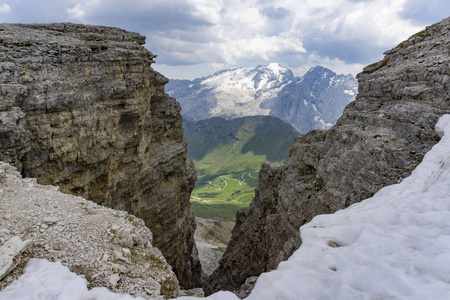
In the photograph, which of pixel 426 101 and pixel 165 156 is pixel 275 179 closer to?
pixel 165 156

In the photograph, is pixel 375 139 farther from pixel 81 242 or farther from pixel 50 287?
pixel 50 287

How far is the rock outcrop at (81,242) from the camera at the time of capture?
45.2 feet

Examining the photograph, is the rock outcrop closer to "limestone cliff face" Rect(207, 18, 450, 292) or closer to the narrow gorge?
the narrow gorge

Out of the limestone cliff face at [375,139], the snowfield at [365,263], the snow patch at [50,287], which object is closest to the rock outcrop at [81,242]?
the snow patch at [50,287]

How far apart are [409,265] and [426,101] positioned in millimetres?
21633

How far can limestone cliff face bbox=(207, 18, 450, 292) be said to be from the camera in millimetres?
23812

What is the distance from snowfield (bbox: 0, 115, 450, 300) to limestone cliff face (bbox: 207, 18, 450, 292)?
509 cm

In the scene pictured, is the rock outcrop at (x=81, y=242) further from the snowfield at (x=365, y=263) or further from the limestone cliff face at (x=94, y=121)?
the limestone cliff face at (x=94, y=121)

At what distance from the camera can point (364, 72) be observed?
123ft

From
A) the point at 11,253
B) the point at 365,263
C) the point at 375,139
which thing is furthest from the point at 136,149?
the point at 365,263

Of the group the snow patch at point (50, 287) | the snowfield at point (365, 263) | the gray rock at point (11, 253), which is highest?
the snowfield at point (365, 263)

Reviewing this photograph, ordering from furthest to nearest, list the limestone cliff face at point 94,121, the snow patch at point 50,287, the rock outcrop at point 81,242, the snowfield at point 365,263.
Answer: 1. the limestone cliff face at point 94,121
2. the rock outcrop at point 81,242
3. the snow patch at point 50,287
4. the snowfield at point 365,263

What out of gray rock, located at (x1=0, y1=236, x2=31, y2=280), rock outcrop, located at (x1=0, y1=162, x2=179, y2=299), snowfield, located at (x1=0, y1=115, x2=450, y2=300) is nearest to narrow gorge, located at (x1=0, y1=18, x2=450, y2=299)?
rock outcrop, located at (x1=0, y1=162, x2=179, y2=299)

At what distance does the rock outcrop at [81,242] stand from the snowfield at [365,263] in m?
0.96
